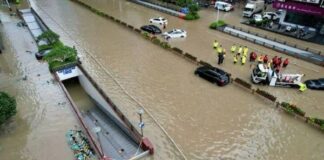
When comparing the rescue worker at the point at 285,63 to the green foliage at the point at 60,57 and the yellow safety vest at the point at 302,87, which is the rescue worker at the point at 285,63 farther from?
the green foliage at the point at 60,57

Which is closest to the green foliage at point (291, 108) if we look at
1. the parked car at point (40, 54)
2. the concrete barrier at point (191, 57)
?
the concrete barrier at point (191, 57)

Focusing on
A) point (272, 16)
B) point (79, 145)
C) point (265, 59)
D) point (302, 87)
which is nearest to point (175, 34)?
point (265, 59)

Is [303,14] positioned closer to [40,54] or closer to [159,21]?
[159,21]

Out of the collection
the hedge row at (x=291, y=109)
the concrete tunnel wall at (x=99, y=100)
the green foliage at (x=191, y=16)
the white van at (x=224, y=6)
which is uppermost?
the white van at (x=224, y=6)

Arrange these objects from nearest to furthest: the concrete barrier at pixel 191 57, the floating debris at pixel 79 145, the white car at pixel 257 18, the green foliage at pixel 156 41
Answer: the floating debris at pixel 79 145 < the concrete barrier at pixel 191 57 < the green foliage at pixel 156 41 < the white car at pixel 257 18

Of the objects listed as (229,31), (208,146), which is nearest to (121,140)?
(208,146)

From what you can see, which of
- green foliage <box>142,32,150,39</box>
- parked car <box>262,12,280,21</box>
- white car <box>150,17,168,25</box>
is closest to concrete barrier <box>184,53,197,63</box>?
green foliage <box>142,32,150,39</box>

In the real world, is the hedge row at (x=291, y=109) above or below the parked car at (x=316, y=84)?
below

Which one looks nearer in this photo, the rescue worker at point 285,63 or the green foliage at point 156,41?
the rescue worker at point 285,63
